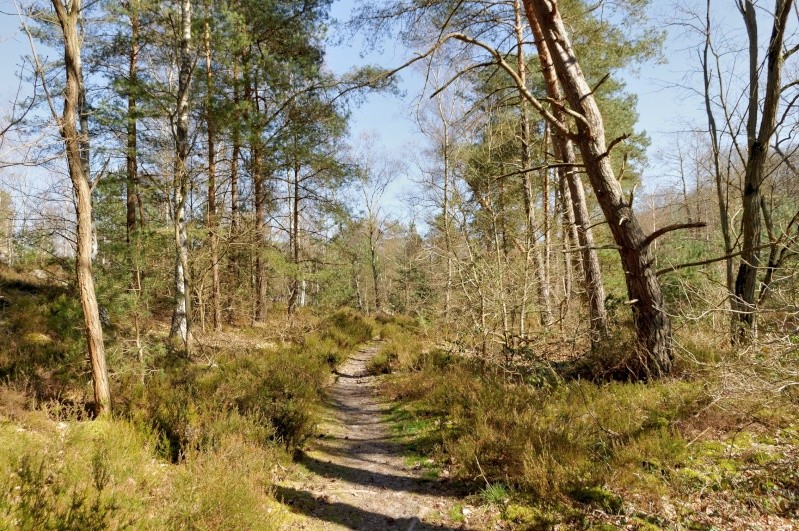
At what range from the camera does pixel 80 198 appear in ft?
16.0

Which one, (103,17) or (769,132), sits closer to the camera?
(769,132)

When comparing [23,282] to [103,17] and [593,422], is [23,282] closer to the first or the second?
[103,17]

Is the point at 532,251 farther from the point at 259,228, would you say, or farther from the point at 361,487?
the point at 259,228

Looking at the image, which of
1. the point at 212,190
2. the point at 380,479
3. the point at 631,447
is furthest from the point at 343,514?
the point at 212,190

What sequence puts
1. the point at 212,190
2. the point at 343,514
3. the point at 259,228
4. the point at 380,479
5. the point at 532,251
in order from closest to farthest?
the point at 343,514 < the point at 380,479 < the point at 532,251 < the point at 259,228 < the point at 212,190

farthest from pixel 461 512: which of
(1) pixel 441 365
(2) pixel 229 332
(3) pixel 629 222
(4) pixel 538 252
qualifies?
(2) pixel 229 332

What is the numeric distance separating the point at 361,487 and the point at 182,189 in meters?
6.67

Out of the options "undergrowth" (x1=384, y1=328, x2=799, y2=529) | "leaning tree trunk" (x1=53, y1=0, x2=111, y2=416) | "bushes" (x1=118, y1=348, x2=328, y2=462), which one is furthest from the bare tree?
"undergrowth" (x1=384, y1=328, x2=799, y2=529)

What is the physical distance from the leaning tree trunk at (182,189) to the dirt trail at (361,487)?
13.2 ft

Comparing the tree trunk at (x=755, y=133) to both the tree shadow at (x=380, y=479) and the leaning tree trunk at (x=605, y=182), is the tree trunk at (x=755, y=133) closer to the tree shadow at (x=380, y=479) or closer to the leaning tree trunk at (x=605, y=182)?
the leaning tree trunk at (x=605, y=182)

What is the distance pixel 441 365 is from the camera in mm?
8703

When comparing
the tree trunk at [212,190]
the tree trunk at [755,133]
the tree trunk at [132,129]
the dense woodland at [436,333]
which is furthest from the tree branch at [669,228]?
the tree trunk at [132,129]

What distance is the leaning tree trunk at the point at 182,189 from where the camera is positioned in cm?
780

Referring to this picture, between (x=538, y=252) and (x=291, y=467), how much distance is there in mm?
4820
